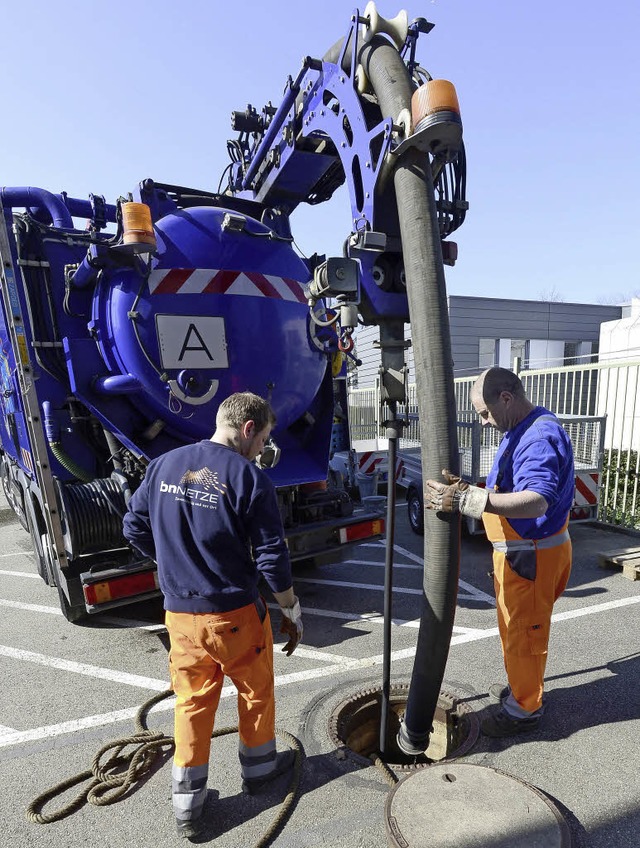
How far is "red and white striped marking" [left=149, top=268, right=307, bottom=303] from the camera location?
11.4ft

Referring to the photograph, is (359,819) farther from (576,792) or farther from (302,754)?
(576,792)

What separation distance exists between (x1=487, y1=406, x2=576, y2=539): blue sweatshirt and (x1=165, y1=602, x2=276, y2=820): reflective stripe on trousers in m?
1.40

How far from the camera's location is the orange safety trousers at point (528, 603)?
248 centimetres

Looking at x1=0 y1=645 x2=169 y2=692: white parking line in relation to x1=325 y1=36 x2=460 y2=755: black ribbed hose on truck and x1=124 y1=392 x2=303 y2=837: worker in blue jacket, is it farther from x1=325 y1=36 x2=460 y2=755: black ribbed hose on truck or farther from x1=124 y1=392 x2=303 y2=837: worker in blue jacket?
x1=325 y1=36 x2=460 y2=755: black ribbed hose on truck

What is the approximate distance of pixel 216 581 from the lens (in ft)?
6.91

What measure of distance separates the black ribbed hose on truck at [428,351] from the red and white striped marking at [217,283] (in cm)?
165

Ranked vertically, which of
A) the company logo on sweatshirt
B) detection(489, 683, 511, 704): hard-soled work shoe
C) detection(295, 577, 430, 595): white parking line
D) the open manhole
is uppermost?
the company logo on sweatshirt

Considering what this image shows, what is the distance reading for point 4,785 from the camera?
2361mm

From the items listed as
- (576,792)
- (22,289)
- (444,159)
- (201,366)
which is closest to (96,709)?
(201,366)

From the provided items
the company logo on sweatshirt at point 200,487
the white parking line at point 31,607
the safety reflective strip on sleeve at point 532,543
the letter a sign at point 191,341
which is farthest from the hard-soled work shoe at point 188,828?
the white parking line at point 31,607

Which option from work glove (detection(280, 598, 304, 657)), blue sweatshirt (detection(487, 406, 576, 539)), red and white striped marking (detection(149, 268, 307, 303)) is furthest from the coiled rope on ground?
red and white striped marking (detection(149, 268, 307, 303))

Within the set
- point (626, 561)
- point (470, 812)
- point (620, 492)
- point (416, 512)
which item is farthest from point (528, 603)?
point (620, 492)

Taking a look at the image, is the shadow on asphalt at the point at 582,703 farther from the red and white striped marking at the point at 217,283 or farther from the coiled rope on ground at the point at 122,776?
the red and white striped marking at the point at 217,283

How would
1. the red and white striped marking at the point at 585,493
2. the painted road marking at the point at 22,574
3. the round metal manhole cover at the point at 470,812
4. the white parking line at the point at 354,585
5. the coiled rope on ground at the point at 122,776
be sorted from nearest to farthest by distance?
the round metal manhole cover at the point at 470,812 < the coiled rope on ground at the point at 122,776 < the white parking line at the point at 354,585 < the painted road marking at the point at 22,574 < the red and white striped marking at the point at 585,493
